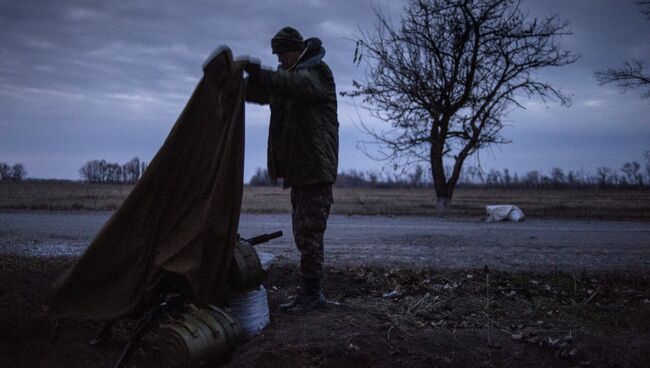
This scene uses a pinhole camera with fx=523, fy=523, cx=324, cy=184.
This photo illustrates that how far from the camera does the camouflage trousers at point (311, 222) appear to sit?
15.1 feet

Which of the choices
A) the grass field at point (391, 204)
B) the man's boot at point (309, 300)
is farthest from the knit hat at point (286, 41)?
the grass field at point (391, 204)

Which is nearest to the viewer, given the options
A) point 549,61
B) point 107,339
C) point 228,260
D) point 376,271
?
point 228,260

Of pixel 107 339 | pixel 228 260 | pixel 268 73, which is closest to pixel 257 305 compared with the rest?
pixel 228 260

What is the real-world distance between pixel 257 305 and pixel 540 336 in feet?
7.35

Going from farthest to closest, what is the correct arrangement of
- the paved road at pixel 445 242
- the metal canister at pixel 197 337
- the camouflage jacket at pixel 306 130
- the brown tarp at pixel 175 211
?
the paved road at pixel 445 242
the camouflage jacket at pixel 306 130
the brown tarp at pixel 175 211
the metal canister at pixel 197 337

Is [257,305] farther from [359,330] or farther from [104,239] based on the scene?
[104,239]

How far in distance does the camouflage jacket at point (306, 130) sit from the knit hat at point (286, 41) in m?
0.16

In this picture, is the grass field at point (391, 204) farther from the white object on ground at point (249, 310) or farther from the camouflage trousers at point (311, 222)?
the white object on ground at point (249, 310)

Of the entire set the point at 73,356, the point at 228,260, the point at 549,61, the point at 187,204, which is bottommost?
the point at 73,356

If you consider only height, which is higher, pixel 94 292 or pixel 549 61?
pixel 549 61

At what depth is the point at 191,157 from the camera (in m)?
4.15

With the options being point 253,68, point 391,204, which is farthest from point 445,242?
point 391,204

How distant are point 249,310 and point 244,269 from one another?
15.0 inches

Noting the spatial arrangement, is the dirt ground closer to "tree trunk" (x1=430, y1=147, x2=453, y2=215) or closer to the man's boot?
the man's boot
